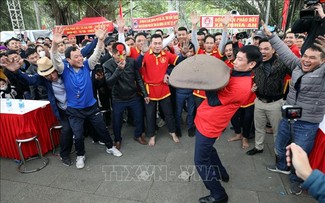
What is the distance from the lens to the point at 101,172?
345 centimetres

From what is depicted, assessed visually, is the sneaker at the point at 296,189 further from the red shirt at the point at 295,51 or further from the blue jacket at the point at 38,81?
the blue jacket at the point at 38,81

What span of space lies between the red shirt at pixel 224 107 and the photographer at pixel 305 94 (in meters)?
0.71

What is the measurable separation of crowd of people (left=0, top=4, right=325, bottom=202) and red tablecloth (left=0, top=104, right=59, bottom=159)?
0.45 metres

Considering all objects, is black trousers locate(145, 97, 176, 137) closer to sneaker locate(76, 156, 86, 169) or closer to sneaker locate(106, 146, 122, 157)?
sneaker locate(106, 146, 122, 157)

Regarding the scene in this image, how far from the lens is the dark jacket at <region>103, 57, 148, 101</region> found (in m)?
3.72

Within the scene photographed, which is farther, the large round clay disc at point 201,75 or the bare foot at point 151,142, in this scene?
the bare foot at point 151,142

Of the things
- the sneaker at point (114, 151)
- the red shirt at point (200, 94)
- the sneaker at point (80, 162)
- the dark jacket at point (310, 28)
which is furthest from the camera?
the red shirt at point (200, 94)

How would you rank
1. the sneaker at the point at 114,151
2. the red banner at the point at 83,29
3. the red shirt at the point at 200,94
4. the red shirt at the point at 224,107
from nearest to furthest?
the red shirt at the point at 224,107
the sneaker at the point at 114,151
the red shirt at the point at 200,94
the red banner at the point at 83,29

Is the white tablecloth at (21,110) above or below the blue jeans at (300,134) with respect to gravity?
above

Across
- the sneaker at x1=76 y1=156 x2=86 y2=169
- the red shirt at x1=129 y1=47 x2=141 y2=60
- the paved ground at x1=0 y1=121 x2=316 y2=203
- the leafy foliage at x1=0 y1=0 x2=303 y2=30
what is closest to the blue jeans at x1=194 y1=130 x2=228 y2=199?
the paved ground at x1=0 y1=121 x2=316 y2=203

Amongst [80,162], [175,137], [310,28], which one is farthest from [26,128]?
[310,28]

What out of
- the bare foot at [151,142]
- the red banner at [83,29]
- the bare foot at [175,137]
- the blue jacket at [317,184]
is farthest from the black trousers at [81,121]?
the red banner at [83,29]

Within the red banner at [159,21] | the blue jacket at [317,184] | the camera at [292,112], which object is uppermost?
the red banner at [159,21]

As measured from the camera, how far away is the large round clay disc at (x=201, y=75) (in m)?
2.04
